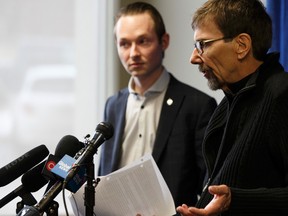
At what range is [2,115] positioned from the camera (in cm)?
350

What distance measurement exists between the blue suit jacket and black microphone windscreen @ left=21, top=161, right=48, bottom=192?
2.82 ft

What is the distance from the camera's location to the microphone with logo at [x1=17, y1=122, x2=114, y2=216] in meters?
1.46

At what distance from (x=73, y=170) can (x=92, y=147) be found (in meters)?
0.09

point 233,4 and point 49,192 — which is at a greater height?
point 233,4

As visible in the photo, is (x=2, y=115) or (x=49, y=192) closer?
(x=49, y=192)

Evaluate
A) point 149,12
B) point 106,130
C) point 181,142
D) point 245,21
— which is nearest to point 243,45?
point 245,21

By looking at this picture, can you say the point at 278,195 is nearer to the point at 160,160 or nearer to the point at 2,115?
the point at 160,160

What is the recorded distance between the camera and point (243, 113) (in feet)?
5.60

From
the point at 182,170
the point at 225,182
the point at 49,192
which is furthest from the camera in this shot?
the point at 182,170

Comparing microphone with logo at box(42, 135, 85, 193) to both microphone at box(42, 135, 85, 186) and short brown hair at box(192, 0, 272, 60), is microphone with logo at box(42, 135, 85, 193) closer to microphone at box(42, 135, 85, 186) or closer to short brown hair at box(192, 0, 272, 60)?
microphone at box(42, 135, 85, 186)

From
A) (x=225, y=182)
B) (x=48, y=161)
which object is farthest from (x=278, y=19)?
(x=48, y=161)

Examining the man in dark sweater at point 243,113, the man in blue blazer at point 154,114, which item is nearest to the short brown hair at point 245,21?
the man in dark sweater at point 243,113

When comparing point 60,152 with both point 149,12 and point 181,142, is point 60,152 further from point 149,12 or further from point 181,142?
point 149,12

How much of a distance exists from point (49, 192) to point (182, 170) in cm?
103
